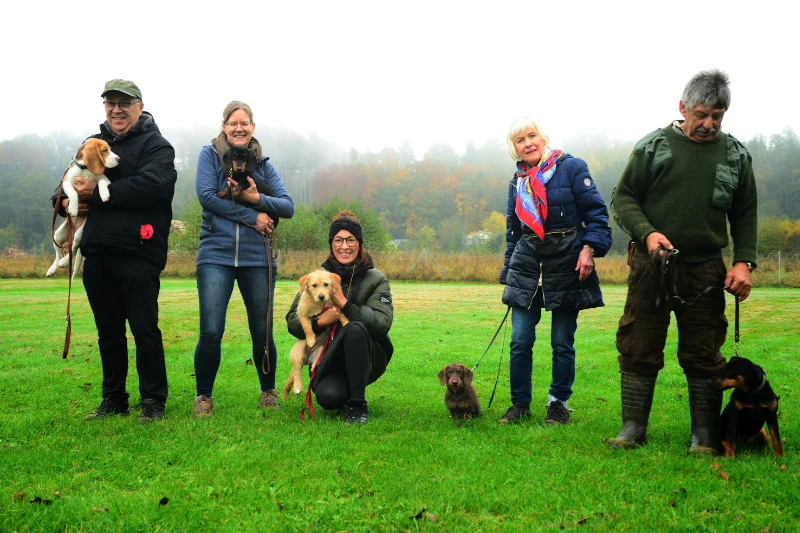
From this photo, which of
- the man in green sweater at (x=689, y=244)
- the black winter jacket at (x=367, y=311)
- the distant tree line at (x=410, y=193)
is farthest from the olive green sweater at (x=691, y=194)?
the distant tree line at (x=410, y=193)

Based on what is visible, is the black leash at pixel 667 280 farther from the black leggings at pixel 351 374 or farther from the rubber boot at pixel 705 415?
the black leggings at pixel 351 374

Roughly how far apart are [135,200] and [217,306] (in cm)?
101

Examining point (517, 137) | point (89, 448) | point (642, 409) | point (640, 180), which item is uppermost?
point (517, 137)

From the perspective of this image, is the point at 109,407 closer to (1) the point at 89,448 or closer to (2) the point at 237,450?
(1) the point at 89,448

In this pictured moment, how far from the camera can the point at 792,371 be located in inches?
266

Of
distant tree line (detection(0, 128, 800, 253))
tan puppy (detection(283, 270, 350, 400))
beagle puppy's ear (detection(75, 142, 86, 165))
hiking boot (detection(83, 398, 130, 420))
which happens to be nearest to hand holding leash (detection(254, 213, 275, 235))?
tan puppy (detection(283, 270, 350, 400))

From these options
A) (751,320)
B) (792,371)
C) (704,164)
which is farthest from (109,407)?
(751,320)

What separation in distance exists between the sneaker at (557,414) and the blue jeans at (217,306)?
2318 millimetres

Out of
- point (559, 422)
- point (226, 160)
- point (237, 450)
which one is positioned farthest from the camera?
point (226, 160)

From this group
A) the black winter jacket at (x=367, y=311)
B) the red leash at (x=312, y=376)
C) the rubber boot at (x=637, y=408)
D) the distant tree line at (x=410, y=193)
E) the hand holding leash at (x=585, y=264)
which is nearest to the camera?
the rubber boot at (x=637, y=408)

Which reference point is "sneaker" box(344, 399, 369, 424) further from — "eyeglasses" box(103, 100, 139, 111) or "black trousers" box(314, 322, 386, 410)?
"eyeglasses" box(103, 100, 139, 111)

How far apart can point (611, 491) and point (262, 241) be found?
321cm

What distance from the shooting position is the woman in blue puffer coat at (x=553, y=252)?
14.3 ft

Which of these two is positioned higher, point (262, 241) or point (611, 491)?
point (262, 241)
